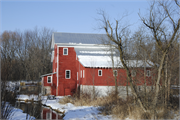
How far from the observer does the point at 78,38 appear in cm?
3238

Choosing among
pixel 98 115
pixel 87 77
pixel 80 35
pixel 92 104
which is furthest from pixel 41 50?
pixel 98 115

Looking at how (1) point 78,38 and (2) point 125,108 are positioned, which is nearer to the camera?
(2) point 125,108

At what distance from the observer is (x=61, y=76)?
98.8ft

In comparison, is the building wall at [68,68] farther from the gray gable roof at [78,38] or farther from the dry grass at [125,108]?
the dry grass at [125,108]

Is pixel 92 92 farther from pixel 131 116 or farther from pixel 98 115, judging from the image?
pixel 131 116

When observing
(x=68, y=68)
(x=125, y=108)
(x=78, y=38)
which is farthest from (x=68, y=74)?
(x=125, y=108)

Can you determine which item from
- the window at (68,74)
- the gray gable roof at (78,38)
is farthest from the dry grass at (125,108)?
the gray gable roof at (78,38)

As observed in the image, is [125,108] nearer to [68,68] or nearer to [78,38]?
[68,68]

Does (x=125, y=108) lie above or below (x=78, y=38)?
below

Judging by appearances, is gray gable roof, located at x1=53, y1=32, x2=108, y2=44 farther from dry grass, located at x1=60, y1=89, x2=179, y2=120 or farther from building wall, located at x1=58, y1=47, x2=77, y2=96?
dry grass, located at x1=60, y1=89, x2=179, y2=120

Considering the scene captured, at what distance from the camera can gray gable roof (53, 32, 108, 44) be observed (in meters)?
31.1

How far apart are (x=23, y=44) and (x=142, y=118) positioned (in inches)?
2027

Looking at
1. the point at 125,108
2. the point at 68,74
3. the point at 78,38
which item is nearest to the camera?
the point at 125,108

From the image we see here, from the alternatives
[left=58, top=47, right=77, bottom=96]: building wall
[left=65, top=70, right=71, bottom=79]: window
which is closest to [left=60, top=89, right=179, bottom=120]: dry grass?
[left=58, top=47, right=77, bottom=96]: building wall
